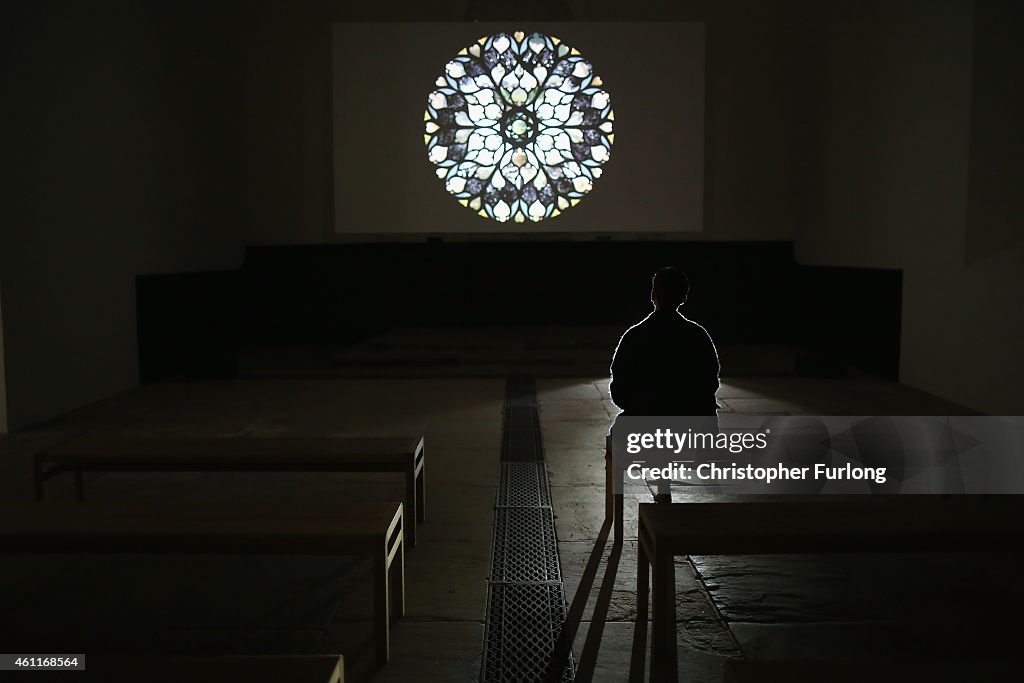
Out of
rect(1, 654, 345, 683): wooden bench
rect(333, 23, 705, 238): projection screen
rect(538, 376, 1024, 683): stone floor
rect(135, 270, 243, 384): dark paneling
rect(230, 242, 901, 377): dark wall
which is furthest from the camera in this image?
rect(230, 242, 901, 377): dark wall

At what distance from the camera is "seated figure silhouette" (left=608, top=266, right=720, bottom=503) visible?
302 cm

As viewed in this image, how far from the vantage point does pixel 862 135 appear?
8.55 metres

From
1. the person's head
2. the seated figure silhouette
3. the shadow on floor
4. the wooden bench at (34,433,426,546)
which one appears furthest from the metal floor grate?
the person's head

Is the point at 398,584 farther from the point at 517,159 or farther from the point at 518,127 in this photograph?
the point at 518,127

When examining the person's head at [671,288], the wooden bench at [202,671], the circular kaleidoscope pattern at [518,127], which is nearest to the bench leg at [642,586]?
the person's head at [671,288]

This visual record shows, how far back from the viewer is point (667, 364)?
302 cm

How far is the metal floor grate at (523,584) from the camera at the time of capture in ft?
7.27

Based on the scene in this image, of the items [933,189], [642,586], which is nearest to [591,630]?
A: [642,586]

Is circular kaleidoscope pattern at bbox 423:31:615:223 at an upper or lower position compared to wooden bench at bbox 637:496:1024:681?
upper

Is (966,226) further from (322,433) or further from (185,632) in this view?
(185,632)

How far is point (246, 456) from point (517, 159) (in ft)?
27.5

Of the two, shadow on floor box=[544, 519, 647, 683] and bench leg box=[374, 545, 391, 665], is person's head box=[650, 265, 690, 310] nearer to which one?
shadow on floor box=[544, 519, 647, 683]

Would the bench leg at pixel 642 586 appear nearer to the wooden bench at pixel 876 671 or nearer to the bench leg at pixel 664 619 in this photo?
the bench leg at pixel 664 619

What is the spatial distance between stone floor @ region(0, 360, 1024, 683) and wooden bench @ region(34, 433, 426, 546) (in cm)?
37
